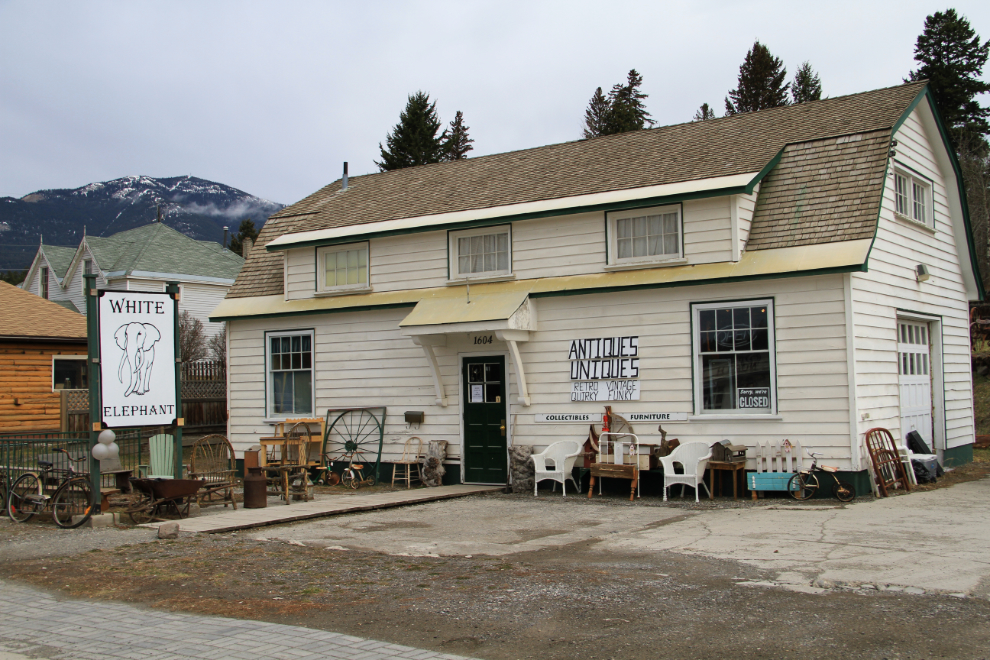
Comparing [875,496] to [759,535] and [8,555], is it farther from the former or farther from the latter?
[8,555]

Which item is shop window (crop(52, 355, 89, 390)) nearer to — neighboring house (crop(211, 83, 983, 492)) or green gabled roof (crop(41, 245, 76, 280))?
neighboring house (crop(211, 83, 983, 492))

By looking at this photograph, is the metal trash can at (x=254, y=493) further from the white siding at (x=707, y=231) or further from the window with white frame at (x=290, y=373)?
the white siding at (x=707, y=231)

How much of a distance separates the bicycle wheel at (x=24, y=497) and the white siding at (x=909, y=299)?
11121 millimetres

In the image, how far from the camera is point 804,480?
12680mm

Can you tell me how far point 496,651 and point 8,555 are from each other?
654 centimetres

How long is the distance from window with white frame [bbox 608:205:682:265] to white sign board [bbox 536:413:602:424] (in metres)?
2.46

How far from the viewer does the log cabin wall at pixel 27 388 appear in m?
25.6

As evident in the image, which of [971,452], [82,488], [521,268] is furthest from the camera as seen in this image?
[971,452]

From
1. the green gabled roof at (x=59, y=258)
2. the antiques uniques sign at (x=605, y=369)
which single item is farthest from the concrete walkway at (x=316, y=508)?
the green gabled roof at (x=59, y=258)

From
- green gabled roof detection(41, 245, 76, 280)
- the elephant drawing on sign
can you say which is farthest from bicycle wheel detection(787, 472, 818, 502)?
green gabled roof detection(41, 245, 76, 280)

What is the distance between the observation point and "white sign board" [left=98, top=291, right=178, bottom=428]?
1159cm

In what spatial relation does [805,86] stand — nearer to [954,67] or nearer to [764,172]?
[954,67]

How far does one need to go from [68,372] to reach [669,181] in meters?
20.6

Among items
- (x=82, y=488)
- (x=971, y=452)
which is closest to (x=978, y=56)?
(x=971, y=452)
